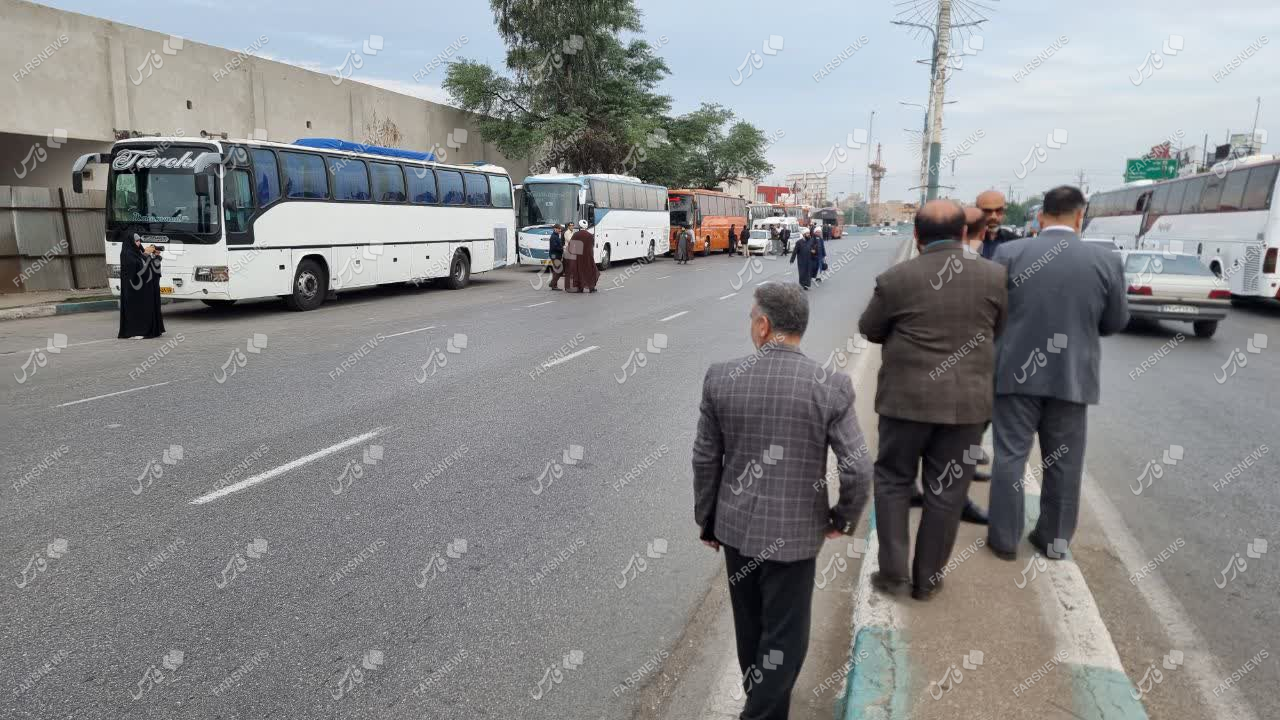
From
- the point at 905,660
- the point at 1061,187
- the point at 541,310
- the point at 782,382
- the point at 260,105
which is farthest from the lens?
the point at 260,105

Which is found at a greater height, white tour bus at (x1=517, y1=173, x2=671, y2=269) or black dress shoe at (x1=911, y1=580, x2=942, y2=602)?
white tour bus at (x1=517, y1=173, x2=671, y2=269)

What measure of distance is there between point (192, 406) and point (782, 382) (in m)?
7.04

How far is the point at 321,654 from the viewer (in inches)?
138

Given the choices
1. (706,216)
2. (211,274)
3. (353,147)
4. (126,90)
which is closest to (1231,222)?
(353,147)

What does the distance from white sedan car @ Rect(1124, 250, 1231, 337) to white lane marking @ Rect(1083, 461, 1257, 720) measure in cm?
953

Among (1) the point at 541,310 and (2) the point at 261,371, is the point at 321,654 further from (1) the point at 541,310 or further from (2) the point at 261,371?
(1) the point at 541,310

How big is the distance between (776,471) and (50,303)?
17.7 meters

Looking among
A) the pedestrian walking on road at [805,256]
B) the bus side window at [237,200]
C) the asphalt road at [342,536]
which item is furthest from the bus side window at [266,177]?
the pedestrian walking on road at [805,256]

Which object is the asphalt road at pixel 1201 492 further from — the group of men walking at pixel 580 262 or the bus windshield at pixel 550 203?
the bus windshield at pixel 550 203

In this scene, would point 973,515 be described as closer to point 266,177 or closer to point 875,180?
point 266,177

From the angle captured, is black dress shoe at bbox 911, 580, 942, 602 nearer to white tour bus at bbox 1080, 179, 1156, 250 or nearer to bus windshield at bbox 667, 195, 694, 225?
white tour bus at bbox 1080, 179, 1156, 250

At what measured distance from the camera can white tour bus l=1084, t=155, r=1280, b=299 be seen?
17.6m

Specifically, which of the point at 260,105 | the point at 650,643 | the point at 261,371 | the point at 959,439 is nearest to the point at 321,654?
the point at 650,643

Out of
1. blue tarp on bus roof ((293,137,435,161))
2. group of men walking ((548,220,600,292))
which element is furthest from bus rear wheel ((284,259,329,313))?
group of men walking ((548,220,600,292))
